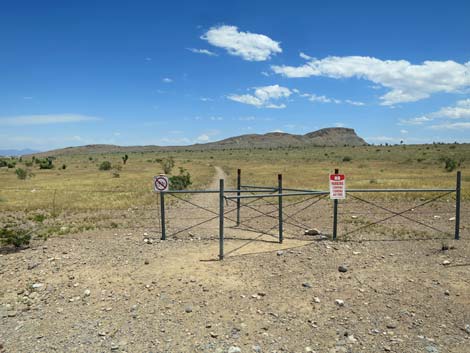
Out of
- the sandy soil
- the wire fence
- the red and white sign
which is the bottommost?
the sandy soil

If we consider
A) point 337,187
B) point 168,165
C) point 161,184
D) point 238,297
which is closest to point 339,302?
point 238,297

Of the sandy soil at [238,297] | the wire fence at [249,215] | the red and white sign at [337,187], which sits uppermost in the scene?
the red and white sign at [337,187]

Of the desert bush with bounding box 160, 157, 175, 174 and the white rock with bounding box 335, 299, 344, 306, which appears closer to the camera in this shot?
the white rock with bounding box 335, 299, 344, 306

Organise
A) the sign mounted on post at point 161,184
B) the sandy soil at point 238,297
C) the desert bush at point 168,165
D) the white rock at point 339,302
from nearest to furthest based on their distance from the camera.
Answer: the sandy soil at point 238,297 < the white rock at point 339,302 < the sign mounted on post at point 161,184 < the desert bush at point 168,165

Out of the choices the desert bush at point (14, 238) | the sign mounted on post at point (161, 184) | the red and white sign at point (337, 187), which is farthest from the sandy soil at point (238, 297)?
the sign mounted on post at point (161, 184)

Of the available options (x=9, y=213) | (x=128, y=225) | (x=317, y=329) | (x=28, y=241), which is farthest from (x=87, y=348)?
(x=9, y=213)

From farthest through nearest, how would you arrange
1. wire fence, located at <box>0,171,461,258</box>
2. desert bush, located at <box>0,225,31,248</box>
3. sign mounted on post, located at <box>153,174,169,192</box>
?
wire fence, located at <box>0,171,461,258</box> → sign mounted on post, located at <box>153,174,169,192</box> → desert bush, located at <box>0,225,31,248</box>

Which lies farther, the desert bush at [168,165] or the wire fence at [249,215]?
the desert bush at [168,165]

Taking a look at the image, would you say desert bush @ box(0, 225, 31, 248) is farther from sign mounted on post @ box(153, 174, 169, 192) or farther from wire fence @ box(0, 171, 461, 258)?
sign mounted on post @ box(153, 174, 169, 192)

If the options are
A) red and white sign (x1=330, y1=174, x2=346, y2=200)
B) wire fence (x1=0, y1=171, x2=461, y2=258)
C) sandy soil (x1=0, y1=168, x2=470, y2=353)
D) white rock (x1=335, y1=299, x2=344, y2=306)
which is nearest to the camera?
sandy soil (x1=0, y1=168, x2=470, y2=353)

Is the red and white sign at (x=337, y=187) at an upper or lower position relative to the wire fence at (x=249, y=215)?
upper

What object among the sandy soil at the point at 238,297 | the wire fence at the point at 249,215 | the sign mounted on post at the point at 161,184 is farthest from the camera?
the wire fence at the point at 249,215

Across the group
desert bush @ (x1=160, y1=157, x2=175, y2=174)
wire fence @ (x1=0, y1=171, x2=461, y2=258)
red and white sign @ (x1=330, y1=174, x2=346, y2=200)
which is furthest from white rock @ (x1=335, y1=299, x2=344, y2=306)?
desert bush @ (x1=160, y1=157, x2=175, y2=174)

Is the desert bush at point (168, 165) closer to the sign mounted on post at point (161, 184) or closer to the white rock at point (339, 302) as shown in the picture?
the sign mounted on post at point (161, 184)
